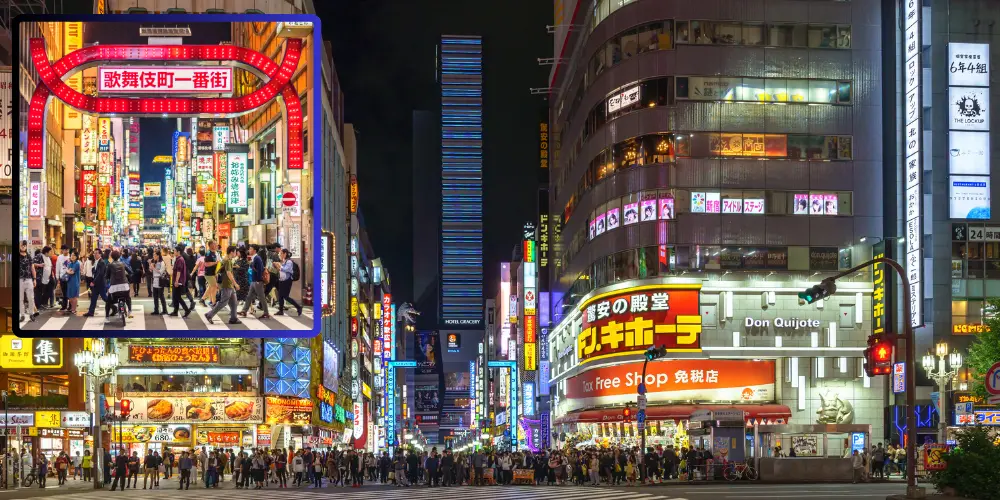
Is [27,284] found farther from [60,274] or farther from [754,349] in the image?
[754,349]

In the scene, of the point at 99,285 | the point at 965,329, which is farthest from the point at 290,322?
the point at 965,329

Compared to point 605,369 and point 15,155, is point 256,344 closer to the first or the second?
point 605,369

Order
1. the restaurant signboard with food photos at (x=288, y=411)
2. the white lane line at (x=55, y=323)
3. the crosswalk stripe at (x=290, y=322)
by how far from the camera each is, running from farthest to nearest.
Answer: the restaurant signboard with food photos at (x=288, y=411)
the crosswalk stripe at (x=290, y=322)
the white lane line at (x=55, y=323)

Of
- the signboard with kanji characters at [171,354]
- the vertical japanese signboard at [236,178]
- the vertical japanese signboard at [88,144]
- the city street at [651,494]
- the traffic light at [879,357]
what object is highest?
the vertical japanese signboard at [88,144]

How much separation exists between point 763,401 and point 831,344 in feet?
14.6

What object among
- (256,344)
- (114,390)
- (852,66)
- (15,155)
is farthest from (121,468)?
(852,66)

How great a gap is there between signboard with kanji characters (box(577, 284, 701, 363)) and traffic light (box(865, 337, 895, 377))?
98.4 feet

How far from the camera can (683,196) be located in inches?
2410

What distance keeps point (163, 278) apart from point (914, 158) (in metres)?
36.4

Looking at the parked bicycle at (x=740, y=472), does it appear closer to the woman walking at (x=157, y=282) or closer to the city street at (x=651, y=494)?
the city street at (x=651, y=494)

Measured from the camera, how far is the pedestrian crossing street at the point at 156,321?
3666 cm

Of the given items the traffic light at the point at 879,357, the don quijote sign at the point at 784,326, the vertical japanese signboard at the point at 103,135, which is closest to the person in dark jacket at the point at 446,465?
the don quijote sign at the point at 784,326

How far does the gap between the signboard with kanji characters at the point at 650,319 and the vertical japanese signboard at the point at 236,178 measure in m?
24.4

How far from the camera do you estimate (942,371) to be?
52.7 m
